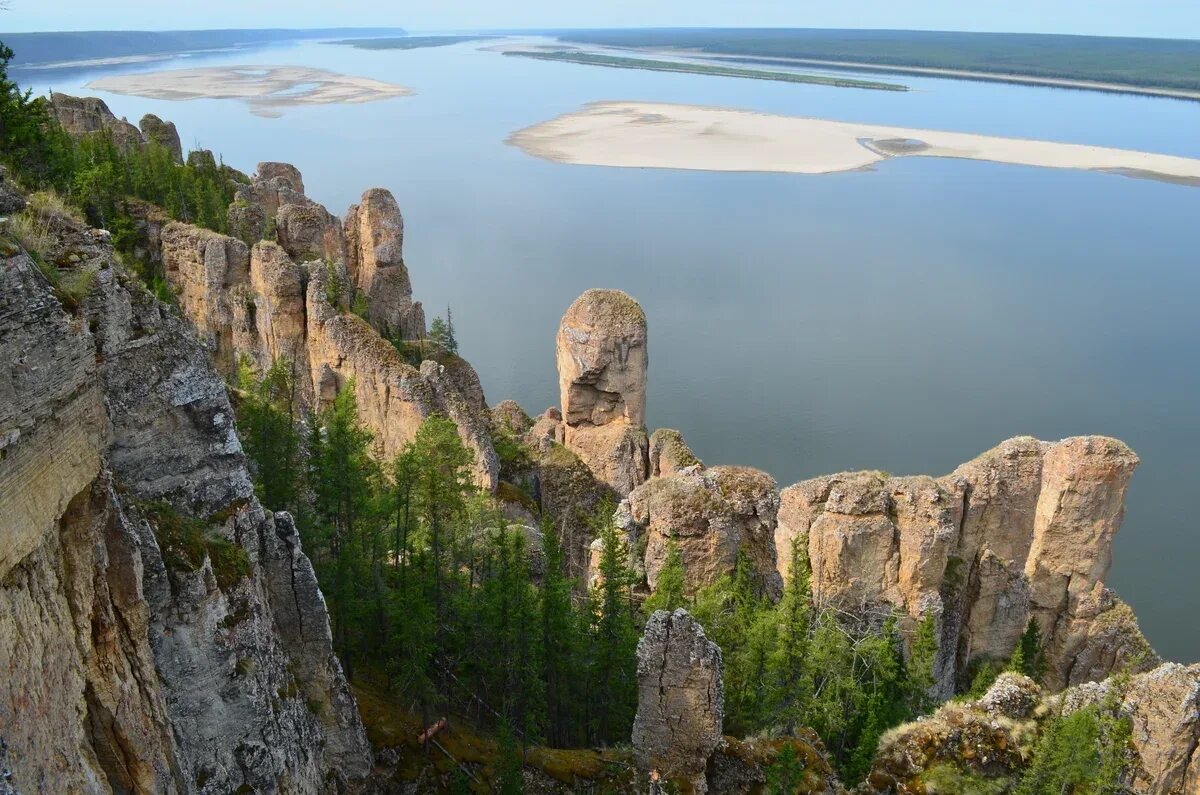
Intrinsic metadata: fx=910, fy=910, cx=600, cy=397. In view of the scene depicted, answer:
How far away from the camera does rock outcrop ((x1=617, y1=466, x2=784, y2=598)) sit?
769 inches

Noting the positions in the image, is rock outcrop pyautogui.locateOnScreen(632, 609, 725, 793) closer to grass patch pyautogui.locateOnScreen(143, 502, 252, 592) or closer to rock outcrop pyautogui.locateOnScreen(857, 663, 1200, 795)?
rock outcrop pyautogui.locateOnScreen(857, 663, 1200, 795)

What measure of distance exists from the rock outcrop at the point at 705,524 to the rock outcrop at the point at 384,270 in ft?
64.0

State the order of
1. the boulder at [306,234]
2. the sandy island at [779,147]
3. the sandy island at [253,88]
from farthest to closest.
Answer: the sandy island at [253,88], the sandy island at [779,147], the boulder at [306,234]

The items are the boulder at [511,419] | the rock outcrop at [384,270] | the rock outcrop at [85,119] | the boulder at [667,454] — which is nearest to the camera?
the boulder at [667,454]

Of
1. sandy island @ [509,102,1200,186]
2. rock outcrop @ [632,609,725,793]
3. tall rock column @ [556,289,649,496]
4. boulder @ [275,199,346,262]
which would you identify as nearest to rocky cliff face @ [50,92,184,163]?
boulder @ [275,199,346,262]

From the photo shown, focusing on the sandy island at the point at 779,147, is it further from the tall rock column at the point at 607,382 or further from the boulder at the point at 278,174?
the tall rock column at the point at 607,382

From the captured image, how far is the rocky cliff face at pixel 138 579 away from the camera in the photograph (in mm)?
7930

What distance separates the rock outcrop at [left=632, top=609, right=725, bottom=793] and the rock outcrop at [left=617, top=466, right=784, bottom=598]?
4.84 metres

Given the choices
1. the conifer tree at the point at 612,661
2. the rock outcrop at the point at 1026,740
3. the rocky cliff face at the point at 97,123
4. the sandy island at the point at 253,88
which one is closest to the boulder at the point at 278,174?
the rocky cliff face at the point at 97,123

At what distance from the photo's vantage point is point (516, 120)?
5482 inches

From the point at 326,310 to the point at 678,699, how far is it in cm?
2029

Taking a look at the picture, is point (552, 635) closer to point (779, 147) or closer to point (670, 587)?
point (670, 587)

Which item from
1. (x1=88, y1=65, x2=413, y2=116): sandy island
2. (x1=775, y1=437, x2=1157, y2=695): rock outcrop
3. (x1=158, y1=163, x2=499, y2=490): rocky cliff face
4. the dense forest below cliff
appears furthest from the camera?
(x1=88, y1=65, x2=413, y2=116): sandy island

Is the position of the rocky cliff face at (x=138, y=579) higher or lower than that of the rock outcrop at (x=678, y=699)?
higher
